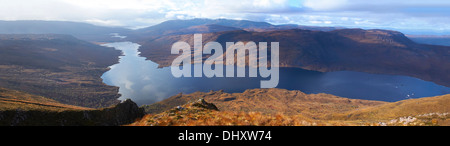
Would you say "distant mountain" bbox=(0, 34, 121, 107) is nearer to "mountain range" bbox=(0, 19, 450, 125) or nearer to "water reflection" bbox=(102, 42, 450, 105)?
"mountain range" bbox=(0, 19, 450, 125)

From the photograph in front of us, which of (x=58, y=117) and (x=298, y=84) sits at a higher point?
(x=58, y=117)

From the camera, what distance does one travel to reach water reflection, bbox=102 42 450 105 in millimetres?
104562

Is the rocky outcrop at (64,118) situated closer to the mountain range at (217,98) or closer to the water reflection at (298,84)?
the mountain range at (217,98)

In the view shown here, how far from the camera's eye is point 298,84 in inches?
4857

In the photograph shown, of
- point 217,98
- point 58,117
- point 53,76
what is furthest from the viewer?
point 53,76

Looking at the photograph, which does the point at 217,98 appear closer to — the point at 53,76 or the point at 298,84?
Result: the point at 298,84

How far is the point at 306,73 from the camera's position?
153 metres

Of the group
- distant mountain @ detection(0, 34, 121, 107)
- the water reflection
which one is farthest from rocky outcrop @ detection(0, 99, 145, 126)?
the water reflection

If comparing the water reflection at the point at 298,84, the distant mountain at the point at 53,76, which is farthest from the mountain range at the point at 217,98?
the water reflection at the point at 298,84

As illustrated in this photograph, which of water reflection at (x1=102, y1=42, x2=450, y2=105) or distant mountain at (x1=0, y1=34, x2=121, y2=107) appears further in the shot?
water reflection at (x1=102, y1=42, x2=450, y2=105)

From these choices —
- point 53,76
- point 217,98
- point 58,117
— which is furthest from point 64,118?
point 53,76

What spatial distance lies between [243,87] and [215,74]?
119 ft

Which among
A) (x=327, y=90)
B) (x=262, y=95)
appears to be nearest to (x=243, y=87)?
(x=262, y=95)
